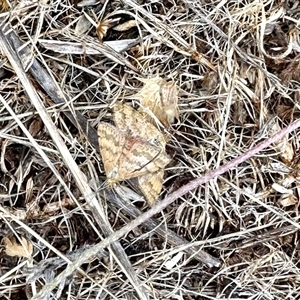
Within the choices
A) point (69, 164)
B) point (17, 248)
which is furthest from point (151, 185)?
point (17, 248)

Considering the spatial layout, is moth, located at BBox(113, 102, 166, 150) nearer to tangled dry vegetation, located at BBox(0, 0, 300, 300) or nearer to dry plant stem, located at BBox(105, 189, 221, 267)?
tangled dry vegetation, located at BBox(0, 0, 300, 300)

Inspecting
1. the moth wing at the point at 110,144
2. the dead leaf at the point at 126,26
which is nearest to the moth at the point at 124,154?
the moth wing at the point at 110,144

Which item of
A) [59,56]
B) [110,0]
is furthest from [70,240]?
[110,0]

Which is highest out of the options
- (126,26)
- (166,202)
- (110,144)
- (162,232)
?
(126,26)

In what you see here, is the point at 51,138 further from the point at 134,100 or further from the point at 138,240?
the point at 138,240

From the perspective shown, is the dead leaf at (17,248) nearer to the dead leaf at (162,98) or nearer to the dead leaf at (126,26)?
the dead leaf at (162,98)

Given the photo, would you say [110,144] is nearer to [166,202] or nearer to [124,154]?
[124,154]

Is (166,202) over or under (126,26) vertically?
under
